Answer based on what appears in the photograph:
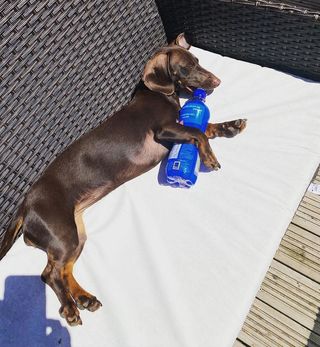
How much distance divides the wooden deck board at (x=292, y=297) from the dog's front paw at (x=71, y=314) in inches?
36.5

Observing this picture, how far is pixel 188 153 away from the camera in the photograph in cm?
210

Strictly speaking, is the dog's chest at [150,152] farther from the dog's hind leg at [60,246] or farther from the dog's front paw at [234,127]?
the dog's hind leg at [60,246]

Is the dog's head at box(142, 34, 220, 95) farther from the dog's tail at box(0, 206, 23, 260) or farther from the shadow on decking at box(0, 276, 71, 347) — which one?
the shadow on decking at box(0, 276, 71, 347)

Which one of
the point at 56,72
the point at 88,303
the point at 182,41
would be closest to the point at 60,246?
the point at 88,303

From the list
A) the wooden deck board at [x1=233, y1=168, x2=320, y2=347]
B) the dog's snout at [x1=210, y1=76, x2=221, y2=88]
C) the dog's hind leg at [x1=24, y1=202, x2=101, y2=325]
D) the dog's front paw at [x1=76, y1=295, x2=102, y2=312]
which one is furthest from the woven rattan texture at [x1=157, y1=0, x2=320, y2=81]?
the dog's front paw at [x1=76, y1=295, x2=102, y2=312]

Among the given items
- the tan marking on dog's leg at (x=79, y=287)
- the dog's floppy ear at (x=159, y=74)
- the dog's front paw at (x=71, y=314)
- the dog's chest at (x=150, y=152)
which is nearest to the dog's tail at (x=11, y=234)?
the tan marking on dog's leg at (x=79, y=287)

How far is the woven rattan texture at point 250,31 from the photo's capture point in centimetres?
217

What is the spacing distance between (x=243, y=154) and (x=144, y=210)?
0.60 meters

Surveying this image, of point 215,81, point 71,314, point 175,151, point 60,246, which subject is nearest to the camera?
point 71,314

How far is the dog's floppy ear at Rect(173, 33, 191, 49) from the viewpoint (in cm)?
263

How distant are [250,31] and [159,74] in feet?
1.96

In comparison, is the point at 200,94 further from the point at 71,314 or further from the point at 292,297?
the point at 71,314

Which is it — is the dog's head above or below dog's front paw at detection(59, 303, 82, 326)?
above

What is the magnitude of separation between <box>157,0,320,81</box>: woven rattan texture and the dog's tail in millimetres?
1589
